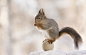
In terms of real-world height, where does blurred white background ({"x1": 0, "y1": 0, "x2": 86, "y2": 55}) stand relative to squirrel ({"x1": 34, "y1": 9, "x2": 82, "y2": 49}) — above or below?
above

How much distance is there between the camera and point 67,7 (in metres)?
1.99

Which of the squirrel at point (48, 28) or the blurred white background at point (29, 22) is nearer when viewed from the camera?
the squirrel at point (48, 28)

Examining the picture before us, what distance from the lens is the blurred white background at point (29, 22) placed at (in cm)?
187

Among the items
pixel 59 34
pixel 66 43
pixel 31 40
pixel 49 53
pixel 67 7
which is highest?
pixel 67 7

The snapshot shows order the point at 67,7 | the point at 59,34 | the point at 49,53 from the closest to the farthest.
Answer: the point at 49,53
the point at 59,34
the point at 67,7

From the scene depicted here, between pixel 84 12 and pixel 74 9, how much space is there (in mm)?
164

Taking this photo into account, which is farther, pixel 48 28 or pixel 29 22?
pixel 29 22

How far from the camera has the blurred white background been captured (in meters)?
1.87

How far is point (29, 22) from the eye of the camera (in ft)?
6.29

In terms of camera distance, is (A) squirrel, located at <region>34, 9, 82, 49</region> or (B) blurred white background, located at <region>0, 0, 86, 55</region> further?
(B) blurred white background, located at <region>0, 0, 86, 55</region>

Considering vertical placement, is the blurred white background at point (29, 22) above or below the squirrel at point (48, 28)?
above

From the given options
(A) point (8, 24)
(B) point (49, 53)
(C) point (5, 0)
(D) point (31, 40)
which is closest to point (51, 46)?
(B) point (49, 53)

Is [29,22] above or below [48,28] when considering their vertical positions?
above

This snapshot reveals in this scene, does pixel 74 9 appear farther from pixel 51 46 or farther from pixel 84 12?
pixel 51 46
